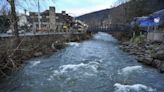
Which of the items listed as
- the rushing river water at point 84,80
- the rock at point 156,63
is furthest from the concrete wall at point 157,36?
the rushing river water at point 84,80

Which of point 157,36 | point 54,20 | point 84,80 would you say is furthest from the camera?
point 54,20

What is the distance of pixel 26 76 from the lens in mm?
12258

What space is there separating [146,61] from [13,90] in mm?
10522

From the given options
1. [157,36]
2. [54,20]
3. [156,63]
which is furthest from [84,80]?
[54,20]

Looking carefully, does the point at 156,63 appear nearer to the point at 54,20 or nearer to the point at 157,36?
the point at 157,36

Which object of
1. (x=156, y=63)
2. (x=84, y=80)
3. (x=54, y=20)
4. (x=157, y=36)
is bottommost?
(x=84, y=80)

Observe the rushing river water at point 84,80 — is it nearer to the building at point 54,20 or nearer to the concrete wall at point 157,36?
the concrete wall at point 157,36

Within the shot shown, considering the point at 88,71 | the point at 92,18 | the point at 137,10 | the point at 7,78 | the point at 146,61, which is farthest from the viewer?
the point at 92,18

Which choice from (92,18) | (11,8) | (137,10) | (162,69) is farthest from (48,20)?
(92,18)

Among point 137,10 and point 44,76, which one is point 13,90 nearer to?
point 44,76

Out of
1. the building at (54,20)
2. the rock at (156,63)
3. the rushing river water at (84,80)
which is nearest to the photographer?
the rushing river water at (84,80)

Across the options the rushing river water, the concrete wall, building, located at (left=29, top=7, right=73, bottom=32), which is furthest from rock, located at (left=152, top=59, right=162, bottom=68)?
building, located at (left=29, top=7, right=73, bottom=32)

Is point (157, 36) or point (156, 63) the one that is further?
point (157, 36)

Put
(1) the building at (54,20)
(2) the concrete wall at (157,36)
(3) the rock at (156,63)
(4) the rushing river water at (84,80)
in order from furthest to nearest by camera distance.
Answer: (1) the building at (54,20) < (2) the concrete wall at (157,36) < (3) the rock at (156,63) < (4) the rushing river water at (84,80)
